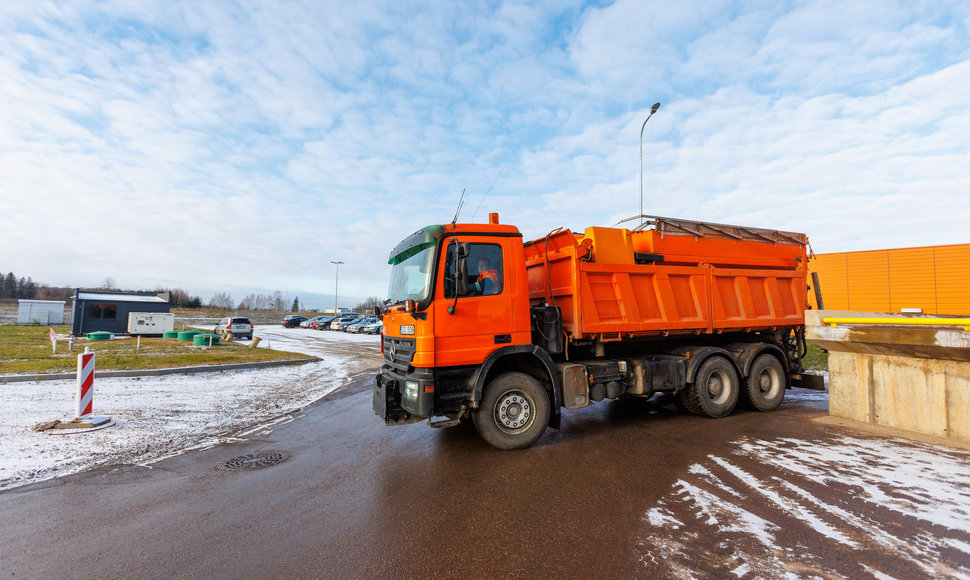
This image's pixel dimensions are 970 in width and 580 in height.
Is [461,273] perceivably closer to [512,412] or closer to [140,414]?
[512,412]

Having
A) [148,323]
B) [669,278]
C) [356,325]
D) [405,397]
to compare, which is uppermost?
[669,278]

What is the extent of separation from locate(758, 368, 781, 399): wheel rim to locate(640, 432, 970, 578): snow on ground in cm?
274

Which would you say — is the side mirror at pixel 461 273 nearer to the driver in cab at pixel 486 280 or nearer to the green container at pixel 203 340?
the driver in cab at pixel 486 280

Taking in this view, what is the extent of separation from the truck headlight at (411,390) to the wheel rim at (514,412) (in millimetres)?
1087

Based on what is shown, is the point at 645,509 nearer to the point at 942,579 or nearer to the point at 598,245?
the point at 942,579

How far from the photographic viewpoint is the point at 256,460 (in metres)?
5.59

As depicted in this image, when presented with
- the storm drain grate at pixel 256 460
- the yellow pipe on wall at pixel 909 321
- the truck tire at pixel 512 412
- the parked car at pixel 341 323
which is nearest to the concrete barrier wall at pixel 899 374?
the yellow pipe on wall at pixel 909 321

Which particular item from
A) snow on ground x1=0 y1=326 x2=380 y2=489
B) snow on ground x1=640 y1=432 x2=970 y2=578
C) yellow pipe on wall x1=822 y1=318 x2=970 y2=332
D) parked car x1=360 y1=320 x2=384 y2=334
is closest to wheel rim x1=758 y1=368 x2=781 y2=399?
yellow pipe on wall x1=822 y1=318 x2=970 y2=332

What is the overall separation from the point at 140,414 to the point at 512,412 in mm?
6627

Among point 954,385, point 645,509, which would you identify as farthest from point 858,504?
point 954,385

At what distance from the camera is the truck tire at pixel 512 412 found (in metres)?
5.74

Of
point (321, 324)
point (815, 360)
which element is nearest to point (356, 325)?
point (321, 324)

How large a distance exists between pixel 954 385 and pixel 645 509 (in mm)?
5422

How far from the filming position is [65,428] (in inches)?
262
